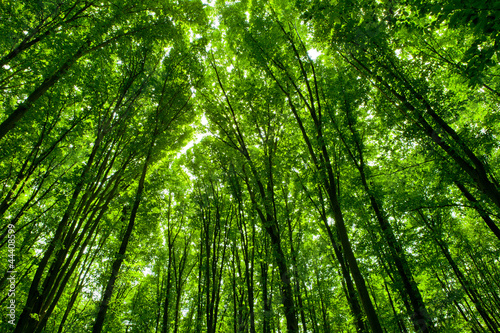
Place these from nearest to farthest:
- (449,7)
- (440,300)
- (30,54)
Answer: (449,7) < (30,54) < (440,300)

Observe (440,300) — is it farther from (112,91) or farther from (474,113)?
(112,91)

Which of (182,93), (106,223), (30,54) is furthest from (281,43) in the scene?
(106,223)

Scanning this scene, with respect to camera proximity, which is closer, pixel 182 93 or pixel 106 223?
pixel 182 93

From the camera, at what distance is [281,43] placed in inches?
286

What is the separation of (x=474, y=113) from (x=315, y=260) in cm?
1318

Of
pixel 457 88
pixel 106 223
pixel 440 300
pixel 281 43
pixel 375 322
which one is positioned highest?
pixel 281 43

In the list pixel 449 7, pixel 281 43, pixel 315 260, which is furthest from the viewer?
pixel 315 260

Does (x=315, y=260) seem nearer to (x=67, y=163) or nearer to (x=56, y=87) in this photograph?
(x=67, y=163)

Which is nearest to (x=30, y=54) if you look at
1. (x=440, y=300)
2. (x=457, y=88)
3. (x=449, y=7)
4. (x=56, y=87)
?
(x=56, y=87)

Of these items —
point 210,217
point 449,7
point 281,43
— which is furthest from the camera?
point 210,217

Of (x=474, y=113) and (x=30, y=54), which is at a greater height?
(x=474, y=113)

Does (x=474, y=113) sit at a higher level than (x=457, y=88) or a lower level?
higher

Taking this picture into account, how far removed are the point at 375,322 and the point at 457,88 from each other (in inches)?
327

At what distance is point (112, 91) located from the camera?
250 inches
